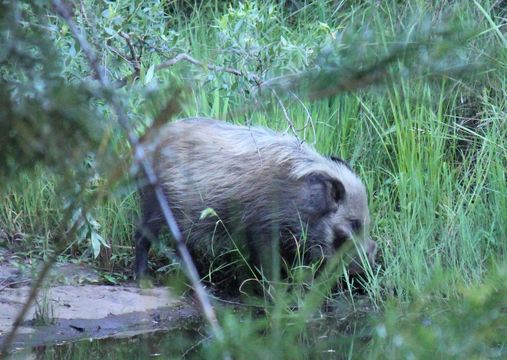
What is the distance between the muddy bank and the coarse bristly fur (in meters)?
0.39

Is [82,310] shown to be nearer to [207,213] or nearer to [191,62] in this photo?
[207,213]

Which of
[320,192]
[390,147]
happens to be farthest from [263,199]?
[390,147]

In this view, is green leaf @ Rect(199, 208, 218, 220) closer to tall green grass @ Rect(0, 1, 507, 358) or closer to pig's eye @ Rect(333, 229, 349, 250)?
tall green grass @ Rect(0, 1, 507, 358)

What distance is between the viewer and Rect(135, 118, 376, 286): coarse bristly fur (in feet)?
21.4

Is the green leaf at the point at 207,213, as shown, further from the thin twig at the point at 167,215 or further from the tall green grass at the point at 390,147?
the thin twig at the point at 167,215

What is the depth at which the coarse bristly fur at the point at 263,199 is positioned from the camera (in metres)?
6.52

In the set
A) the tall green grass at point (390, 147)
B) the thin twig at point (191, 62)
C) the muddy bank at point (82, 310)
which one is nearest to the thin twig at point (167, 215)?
the thin twig at point (191, 62)

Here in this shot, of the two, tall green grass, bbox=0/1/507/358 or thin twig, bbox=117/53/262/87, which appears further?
tall green grass, bbox=0/1/507/358

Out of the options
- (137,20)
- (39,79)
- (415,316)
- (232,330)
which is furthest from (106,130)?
(137,20)

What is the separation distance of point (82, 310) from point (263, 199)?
138cm

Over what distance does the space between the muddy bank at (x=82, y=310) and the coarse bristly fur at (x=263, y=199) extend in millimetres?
392

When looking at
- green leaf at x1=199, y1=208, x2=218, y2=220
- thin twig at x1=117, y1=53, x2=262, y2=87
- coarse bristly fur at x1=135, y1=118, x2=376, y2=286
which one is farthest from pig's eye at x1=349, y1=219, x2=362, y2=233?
thin twig at x1=117, y1=53, x2=262, y2=87

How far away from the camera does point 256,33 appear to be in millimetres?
5992

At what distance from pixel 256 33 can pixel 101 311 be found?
1900mm
